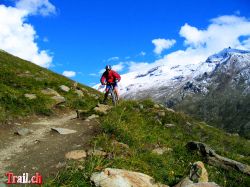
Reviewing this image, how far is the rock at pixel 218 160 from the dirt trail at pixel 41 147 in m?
4.47

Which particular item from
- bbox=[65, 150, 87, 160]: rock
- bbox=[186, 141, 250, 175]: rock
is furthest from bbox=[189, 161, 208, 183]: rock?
bbox=[65, 150, 87, 160]: rock

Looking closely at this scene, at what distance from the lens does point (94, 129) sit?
56.7ft

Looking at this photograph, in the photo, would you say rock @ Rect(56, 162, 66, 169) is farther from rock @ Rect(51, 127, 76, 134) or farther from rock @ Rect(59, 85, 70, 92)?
rock @ Rect(59, 85, 70, 92)

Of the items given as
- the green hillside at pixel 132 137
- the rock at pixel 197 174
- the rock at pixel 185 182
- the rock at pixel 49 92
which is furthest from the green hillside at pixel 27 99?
the rock at pixel 185 182

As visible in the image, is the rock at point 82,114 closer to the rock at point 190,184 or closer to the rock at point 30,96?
the rock at point 30,96

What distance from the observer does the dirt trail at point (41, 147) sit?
13.3 metres

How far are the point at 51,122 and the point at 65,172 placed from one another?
11070mm

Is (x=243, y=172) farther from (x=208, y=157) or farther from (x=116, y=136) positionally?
(x=116, y=136)

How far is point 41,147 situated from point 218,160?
7.15 meters

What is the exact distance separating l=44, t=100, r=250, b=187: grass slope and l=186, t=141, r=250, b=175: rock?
26cm

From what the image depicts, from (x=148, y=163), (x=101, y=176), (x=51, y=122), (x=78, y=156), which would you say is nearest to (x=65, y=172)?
(x=101, y=176)

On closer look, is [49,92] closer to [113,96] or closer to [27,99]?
[27,99]

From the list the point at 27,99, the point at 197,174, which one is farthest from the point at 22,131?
the point at 197,174

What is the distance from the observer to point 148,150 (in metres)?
15.9
